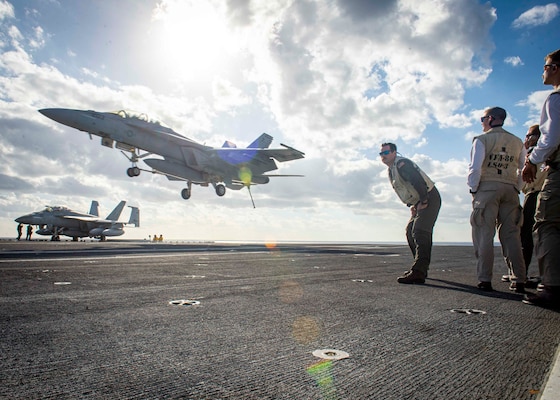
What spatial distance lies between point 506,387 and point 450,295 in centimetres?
269

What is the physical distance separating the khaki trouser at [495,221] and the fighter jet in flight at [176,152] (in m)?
22.8

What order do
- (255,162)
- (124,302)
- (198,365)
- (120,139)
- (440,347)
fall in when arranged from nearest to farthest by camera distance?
(198,365), (440,347), (124,302), (120,139), (255,162)

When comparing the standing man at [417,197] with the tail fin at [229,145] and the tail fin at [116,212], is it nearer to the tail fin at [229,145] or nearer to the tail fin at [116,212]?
the tail fin at [229,145]

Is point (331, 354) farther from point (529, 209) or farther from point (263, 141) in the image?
point (263, 141)

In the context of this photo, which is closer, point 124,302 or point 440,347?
point 440,347

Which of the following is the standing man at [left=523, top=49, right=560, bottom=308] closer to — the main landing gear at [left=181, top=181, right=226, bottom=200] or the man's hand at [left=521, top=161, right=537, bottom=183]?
the man's hand at [left=521, top=161, right=537, bottom=183]

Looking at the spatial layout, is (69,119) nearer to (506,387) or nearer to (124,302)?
(124,302)

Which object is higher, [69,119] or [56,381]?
[69,119]

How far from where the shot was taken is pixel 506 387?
1419 millimetres

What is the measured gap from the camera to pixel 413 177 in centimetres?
557

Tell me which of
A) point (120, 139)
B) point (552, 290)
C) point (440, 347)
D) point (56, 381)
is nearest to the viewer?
point (56, 381)

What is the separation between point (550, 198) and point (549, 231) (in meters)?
0.34

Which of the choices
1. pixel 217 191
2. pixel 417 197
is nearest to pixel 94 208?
pixel 217 191

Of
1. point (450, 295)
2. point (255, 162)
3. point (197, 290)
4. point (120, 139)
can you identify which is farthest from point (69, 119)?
point (450, 295)
